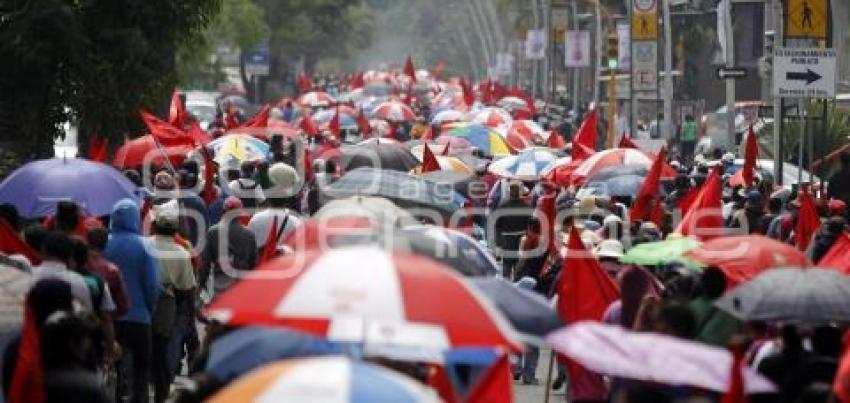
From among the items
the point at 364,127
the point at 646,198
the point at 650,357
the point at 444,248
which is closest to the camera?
the point at 650,357

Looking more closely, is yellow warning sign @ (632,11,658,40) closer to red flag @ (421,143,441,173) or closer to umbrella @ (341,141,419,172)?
umbrella @ (341,141,419,172)

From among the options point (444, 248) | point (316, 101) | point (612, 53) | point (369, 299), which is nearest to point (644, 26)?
point (612, 53)

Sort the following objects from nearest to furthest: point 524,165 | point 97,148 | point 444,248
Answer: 1. point 444,248
2. point 97,148
3. point 524,165

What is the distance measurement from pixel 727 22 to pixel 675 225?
17702mm

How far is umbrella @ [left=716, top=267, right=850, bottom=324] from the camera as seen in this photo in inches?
462

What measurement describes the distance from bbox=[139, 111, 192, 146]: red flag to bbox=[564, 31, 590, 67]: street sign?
129 ft

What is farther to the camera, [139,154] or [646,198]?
[139,154]

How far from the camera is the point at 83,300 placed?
42.6ft

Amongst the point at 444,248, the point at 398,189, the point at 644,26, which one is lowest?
the point at 644,26

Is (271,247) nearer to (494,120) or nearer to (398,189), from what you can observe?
(398,189)

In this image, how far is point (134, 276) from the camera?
15344mm

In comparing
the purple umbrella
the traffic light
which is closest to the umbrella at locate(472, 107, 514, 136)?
the traffic light

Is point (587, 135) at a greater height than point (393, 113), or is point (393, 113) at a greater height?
point (587, 135)

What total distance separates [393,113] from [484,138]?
17656 millimetres
